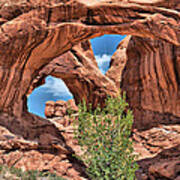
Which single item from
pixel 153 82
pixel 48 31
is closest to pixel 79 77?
pixel 153 82

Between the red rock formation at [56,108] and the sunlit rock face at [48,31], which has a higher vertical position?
the sunlit rock face at [48,31]

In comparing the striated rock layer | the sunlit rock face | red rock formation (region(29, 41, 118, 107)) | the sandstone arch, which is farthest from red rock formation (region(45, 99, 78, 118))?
the sandstone arch

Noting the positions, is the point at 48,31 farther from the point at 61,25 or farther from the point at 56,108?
the point at 56,108

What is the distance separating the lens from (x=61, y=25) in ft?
21.1

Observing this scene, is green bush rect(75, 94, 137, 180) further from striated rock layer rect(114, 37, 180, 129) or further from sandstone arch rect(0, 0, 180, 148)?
striated rock layer rect(114, 37, 180, 129)

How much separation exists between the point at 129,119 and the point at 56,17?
4.33 metres

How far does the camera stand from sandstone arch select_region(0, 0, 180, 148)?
247 inches

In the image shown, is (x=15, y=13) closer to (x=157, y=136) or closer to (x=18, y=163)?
(x=18, y=163)

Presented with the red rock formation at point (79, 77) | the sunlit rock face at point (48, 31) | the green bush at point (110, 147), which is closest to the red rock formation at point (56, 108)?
the red rock formation at point (79, 77)

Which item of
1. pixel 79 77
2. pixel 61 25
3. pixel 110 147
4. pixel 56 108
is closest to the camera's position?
pixel 110 147

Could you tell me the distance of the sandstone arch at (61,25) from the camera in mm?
6273

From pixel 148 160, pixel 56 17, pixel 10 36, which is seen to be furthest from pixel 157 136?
pixel 10 36

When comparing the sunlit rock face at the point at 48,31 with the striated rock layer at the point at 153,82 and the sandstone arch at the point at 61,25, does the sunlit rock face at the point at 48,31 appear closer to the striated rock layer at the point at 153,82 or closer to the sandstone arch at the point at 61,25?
the sandstone arch at the point at 61,25

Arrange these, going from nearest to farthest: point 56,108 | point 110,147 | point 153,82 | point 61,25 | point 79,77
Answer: point 110,147 < point 61,25 < point 153,82 < point 79,77 < point 56,108
